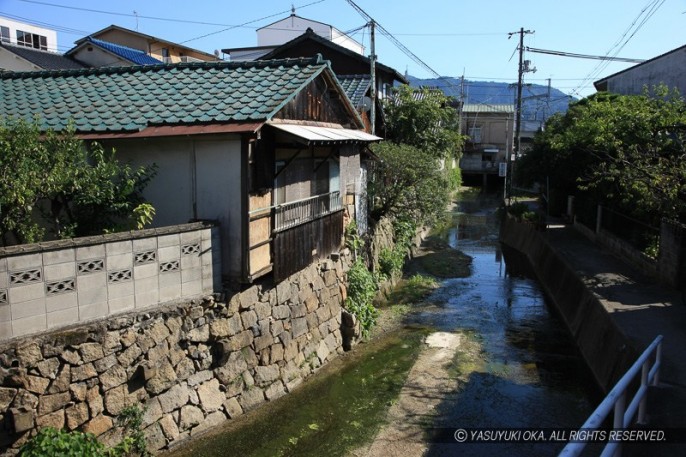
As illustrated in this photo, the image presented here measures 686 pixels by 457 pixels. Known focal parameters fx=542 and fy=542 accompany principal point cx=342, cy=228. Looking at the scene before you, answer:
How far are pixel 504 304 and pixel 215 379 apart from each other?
1327cm

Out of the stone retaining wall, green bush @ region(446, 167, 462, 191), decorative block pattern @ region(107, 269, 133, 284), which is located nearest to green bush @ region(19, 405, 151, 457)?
the stone retaining wall

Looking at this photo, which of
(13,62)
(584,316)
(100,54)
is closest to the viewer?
(584,316)

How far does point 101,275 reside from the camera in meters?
8.73

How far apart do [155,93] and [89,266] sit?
5463 mm

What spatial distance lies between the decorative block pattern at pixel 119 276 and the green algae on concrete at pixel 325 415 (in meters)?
3.19

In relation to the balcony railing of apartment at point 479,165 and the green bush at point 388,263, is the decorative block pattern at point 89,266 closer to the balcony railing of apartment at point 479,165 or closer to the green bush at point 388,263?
the green bush at point 388,263

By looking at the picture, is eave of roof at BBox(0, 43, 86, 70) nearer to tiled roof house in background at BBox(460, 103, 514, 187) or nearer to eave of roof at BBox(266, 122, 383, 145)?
eave of roof at BBox(266, 122, 383, 145)

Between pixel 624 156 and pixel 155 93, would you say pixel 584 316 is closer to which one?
pixel 624 156

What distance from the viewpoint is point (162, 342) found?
9641 mm

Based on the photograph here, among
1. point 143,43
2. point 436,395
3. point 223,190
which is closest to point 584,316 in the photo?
point 436,395

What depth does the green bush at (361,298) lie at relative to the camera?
16359 mm

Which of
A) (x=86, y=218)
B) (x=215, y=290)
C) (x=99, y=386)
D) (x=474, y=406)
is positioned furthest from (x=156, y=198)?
(x=474, y=406)

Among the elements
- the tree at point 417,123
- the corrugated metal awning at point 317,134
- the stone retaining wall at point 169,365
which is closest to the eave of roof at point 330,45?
the tree at point 417,123

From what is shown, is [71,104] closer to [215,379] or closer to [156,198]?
[156,198]
